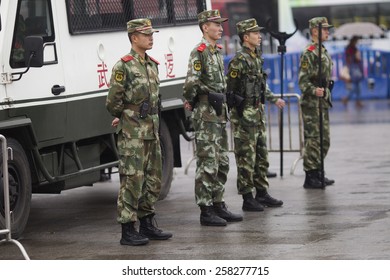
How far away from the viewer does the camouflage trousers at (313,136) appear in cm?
1476

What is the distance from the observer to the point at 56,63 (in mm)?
12055

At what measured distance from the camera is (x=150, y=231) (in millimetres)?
11273

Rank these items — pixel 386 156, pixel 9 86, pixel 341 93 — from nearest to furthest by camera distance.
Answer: pixel 9 86 → pixel 386 156 → pixel 341 93

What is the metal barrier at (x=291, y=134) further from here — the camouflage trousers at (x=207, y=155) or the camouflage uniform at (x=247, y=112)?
the camouflage trousers at (x=207, y=155)

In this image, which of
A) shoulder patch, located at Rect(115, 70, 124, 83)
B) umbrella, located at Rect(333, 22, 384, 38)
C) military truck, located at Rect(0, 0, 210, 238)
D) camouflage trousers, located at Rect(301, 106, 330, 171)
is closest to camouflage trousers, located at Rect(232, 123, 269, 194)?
military truck, located at Rect(0, 0, 210, 238)

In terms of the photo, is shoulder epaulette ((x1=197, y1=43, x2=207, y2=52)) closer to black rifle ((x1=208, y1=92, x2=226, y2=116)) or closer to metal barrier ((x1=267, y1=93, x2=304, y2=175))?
black rifle ((x1=208, y1=92, x2=226, y2=116))

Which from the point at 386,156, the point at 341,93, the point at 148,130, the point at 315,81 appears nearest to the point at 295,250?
the point at 148,130

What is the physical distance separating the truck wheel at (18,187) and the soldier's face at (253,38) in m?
2.67

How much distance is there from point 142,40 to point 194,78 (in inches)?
41.2

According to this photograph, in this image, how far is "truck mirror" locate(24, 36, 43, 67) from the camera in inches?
444
